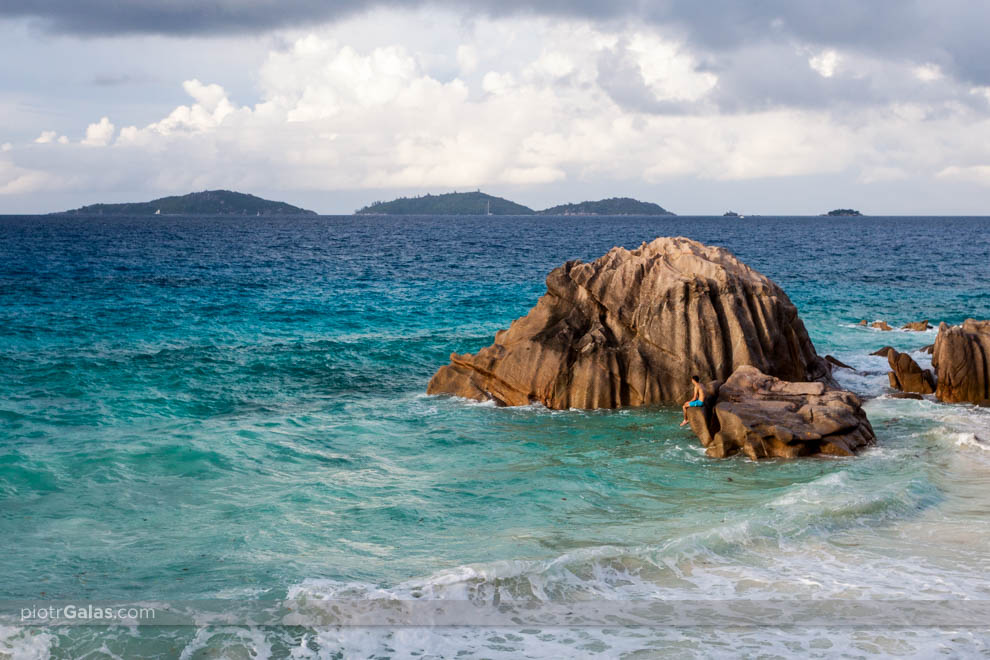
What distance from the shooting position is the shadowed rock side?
23938 millimetres

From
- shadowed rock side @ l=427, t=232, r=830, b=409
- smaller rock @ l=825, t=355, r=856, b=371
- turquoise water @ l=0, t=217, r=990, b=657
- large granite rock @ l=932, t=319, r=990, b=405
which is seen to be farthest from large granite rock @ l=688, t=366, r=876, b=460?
smaller rock @ l=825, t=355, r=856, b=371

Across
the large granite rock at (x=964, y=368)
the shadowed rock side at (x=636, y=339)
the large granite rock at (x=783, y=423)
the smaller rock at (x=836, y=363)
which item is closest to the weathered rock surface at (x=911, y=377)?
the large granite rock at (x=964, y=368)

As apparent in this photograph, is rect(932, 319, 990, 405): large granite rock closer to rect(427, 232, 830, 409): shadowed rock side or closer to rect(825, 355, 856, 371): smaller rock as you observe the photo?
rect(427, 232, 830, 409): shadowed rock side

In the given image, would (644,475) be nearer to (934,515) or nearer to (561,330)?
(934,515)

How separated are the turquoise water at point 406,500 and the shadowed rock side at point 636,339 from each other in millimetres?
1032

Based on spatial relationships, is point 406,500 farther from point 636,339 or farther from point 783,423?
point 636,339

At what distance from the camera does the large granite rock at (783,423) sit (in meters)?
19.0

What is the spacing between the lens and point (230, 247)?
3713 inches

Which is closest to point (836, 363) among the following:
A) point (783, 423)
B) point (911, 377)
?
point (911, 377)

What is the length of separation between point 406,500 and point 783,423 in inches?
360

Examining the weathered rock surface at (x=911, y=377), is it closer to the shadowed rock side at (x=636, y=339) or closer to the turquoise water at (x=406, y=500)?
the turquoise water at (x=406, y=500)

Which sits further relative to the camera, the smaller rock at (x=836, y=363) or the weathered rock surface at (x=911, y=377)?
the smaller rock at (x=836, y=363)

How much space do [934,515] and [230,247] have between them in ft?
292

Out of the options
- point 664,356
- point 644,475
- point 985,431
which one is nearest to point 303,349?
point 664,356
